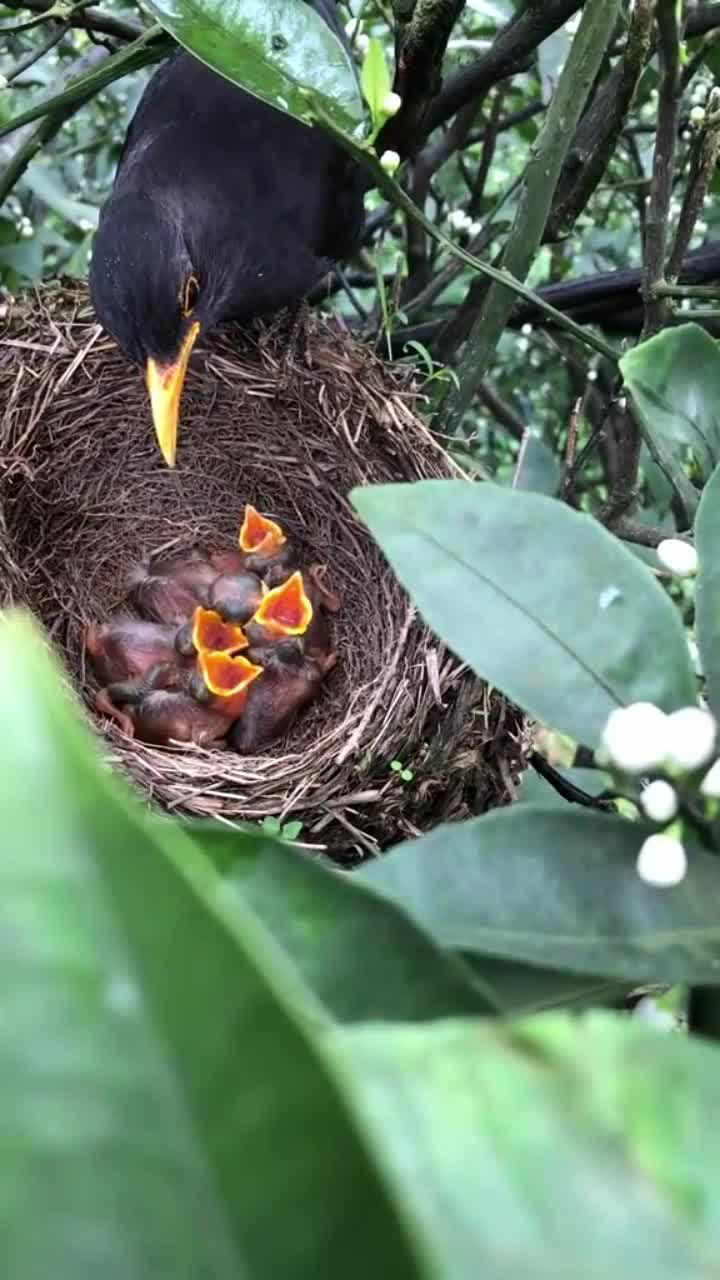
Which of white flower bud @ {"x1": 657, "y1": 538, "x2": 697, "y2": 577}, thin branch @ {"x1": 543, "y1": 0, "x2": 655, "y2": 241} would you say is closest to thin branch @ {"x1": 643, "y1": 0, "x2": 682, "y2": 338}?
thin branch @ {"x1": 543, "y1": 0, "x2": 655, "y2": 241}

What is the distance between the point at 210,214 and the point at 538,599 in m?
1.11

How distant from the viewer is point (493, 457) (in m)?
2.09

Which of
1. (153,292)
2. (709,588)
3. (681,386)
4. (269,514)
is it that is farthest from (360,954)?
(269,514)

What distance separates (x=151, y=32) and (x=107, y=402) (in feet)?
1.79

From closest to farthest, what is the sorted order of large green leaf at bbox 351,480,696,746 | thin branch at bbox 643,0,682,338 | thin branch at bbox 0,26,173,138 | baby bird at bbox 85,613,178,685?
1. large green leaf at bbox 351,480,696,746
2. thin branch at bbox 643,0,682,338
3. thin branch at bbox 0,26,173,138
4. baby bird at bbox 85,613,178,685

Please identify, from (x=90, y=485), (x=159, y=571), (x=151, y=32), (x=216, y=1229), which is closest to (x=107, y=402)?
(x=90, y=485)

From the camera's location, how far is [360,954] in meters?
0.33

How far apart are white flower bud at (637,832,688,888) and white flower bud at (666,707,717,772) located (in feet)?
0.09

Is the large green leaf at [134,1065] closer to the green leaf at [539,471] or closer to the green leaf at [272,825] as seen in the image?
the green leaf at [272,825]

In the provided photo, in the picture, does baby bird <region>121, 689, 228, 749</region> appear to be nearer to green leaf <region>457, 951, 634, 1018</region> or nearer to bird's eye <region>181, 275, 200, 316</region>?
bird's eye <region>181, 275, 200, 316</region>

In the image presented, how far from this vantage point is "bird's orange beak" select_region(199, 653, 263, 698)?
1515 millimetres

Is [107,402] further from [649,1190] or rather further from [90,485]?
[649,1190]

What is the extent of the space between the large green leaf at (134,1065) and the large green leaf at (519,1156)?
1 centimetres

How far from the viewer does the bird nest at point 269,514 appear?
115cm
